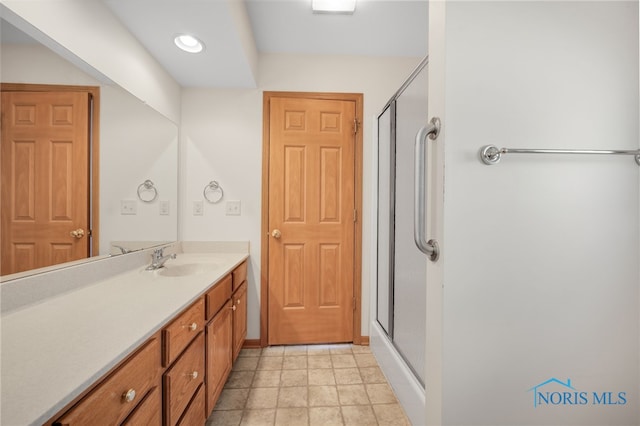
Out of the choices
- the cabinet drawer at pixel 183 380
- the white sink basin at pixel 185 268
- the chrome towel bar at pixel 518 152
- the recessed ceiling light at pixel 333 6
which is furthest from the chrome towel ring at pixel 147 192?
the chrome towel bar at pixel 518 152

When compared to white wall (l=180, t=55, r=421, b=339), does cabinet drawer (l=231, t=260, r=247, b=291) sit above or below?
below

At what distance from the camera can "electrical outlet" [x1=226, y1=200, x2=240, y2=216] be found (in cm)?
222

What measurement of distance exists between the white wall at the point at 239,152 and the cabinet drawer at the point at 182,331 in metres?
1.03

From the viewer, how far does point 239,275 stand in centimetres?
190

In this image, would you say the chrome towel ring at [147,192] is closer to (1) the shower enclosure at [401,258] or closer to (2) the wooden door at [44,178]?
(2) the wooden door at [44,178]

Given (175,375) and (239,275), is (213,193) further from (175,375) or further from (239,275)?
(175,375)

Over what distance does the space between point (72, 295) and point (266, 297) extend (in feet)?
4.35

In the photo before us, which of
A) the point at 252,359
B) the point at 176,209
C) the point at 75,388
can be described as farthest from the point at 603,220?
the point at 176,209

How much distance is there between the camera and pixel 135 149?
5.37 ft

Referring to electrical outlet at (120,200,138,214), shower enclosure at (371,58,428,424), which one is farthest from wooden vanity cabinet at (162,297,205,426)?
shower enclosure at (371,58,428,424)

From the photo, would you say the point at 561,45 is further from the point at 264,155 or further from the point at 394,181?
A: the point at 264,155

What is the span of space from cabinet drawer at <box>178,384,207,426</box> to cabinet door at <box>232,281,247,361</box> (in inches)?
20.8

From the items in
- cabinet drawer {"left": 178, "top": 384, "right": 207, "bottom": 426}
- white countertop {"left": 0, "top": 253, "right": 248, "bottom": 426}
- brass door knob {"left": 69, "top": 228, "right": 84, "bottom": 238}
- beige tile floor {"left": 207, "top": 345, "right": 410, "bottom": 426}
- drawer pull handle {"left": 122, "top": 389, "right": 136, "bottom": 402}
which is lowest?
beige tile floor {"left": 207, "top": 345, "right": 410, "bottom": 426}

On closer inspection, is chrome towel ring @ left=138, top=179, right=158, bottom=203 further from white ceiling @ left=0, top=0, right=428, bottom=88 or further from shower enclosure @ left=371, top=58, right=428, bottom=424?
shower enclosure @ left=371, top=58, right=428, bottom=424
